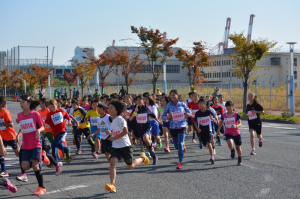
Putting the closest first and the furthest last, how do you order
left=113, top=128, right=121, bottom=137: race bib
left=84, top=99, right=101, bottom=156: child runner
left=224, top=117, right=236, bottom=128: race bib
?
left=113, top=128, right=121, bottom=137: race bib → left=224, top=117, right=236, bottom=128: race bib → left=84, top=99, right=101, bottom=156: child runner

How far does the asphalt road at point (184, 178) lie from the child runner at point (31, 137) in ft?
1.55

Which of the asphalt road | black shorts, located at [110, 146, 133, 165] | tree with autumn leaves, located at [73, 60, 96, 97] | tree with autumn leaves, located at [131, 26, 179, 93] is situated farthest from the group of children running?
tree with autumn leaves, located at [73, 60, 96, 97]

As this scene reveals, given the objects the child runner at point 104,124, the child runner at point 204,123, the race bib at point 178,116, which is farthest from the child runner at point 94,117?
the child runner at point 204,123

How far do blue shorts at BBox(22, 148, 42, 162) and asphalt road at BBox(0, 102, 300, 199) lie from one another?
0.64 m

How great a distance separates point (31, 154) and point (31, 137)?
0.31m

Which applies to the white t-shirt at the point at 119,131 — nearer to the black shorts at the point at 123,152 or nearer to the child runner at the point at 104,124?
the black shorts at the point at 123,152

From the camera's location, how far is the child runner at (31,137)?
669 cm

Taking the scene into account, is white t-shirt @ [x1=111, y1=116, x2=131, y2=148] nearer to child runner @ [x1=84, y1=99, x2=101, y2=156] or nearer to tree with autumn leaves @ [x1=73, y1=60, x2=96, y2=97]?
child runner @ [x1=84, y1=99, x2=101, y2=156]

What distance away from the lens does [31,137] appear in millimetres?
6832

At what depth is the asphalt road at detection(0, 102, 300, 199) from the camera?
656 centimetres

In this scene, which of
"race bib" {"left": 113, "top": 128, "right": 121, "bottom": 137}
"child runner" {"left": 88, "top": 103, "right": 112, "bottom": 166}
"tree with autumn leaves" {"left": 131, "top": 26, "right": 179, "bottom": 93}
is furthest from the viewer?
"tree with autumn leaves" {"left": 131, "top": 26, "right": 179, "bottom": 93}

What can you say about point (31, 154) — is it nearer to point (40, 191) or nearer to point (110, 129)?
point (40, 191)

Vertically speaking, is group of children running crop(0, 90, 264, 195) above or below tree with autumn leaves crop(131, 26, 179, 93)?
below

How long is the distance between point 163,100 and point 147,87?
31.2m
